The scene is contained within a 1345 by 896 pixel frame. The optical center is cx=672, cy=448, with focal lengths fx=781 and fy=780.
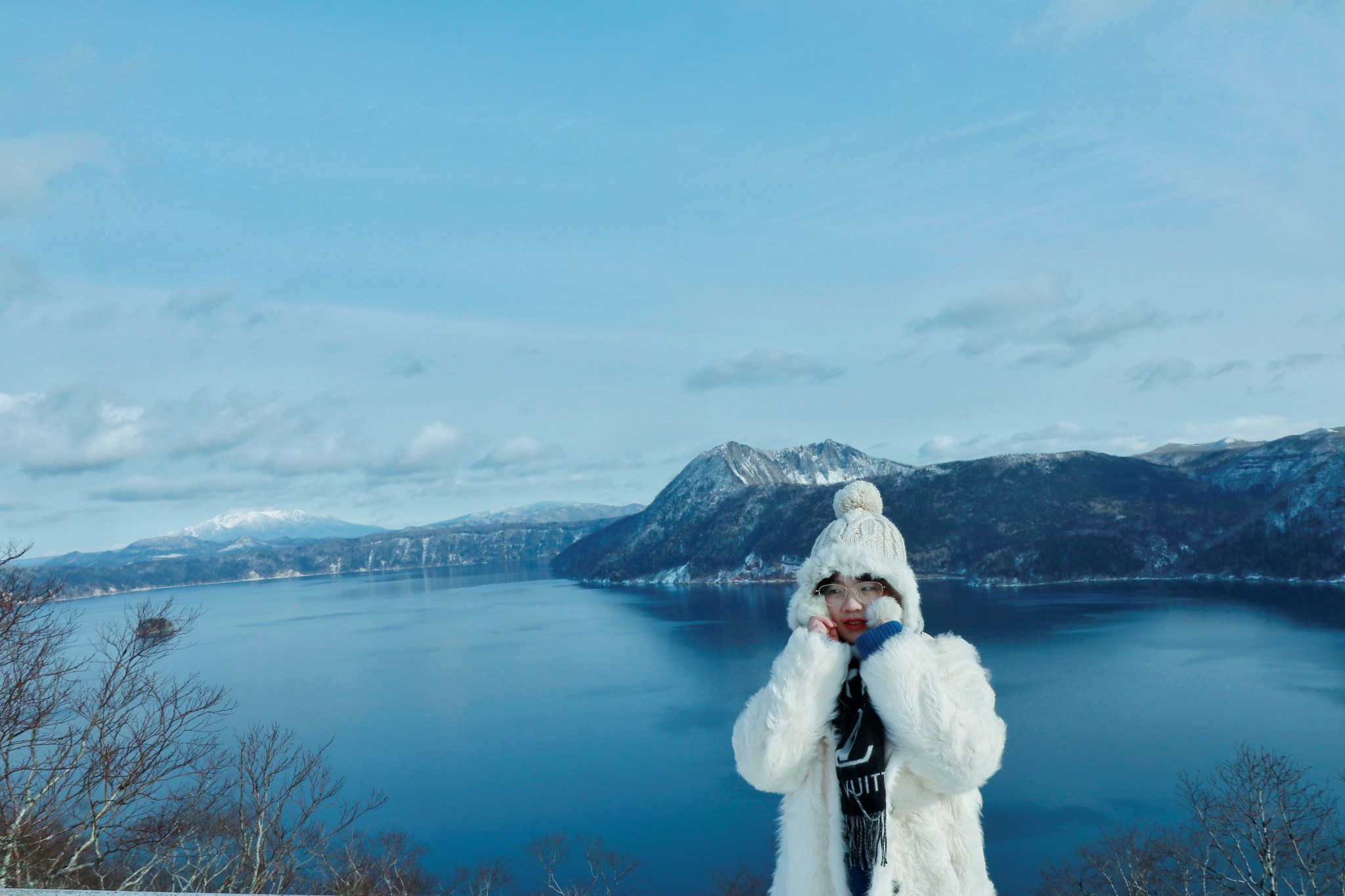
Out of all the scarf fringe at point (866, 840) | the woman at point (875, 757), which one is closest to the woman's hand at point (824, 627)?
the woman at point (875, 757)

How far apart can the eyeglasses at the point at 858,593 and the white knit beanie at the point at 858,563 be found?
3 centimetres

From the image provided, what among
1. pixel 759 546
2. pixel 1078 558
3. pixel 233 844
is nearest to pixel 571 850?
pixel 233 844

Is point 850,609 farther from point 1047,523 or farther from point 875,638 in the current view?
point 1047,523

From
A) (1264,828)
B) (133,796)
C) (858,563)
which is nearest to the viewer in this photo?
(858,563)

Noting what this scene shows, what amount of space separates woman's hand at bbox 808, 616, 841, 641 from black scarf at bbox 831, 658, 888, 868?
0.43 ft

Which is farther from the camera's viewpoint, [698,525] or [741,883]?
[698,525]

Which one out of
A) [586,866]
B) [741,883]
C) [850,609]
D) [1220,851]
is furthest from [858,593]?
[586,866]

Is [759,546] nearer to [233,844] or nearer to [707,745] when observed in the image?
[707,745]

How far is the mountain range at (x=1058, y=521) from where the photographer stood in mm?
82500

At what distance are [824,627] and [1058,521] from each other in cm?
11670

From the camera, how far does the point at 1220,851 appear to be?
20.3 meters

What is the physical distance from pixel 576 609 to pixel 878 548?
95.2 meters

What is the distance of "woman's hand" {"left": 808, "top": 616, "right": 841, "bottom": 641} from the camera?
78.8 inches

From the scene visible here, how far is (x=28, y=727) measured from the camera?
22.1 feet
